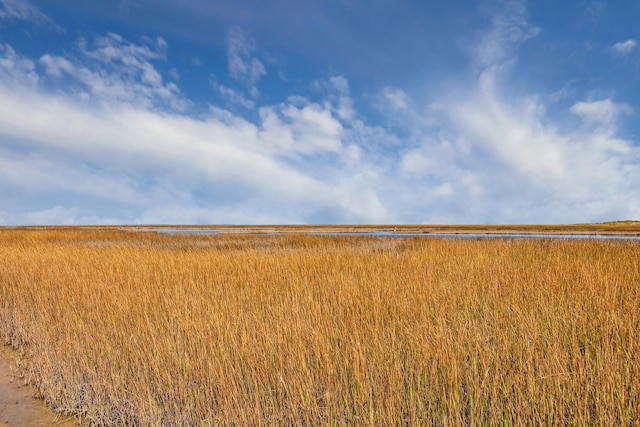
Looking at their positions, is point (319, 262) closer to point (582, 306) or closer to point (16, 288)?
point (582, 306)

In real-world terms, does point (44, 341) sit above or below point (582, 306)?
below

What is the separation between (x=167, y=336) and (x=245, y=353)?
47.4 inches

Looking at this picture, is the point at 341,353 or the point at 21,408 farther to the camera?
the point at 341,353

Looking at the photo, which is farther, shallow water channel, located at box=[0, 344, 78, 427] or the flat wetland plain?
shallow water channel, located at box=[0, 344, 78, 427]

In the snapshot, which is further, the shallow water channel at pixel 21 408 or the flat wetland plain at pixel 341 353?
the shallow water channel at pixel 21 408

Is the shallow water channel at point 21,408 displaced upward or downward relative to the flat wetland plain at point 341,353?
downward

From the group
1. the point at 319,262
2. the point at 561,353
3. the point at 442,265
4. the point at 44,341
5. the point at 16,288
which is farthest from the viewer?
the point at 319,262

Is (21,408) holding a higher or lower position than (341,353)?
lower

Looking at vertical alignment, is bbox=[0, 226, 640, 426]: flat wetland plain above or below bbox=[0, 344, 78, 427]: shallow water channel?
above

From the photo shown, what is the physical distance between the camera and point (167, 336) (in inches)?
174

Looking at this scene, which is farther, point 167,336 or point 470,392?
point 167,336

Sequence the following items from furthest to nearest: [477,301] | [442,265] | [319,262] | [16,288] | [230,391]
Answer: [319,262]
[442,265]
[16,288]
[477,301]
[230,391]

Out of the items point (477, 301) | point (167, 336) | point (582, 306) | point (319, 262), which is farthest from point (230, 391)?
point (319, 262)

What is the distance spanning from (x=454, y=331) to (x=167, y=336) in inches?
139
